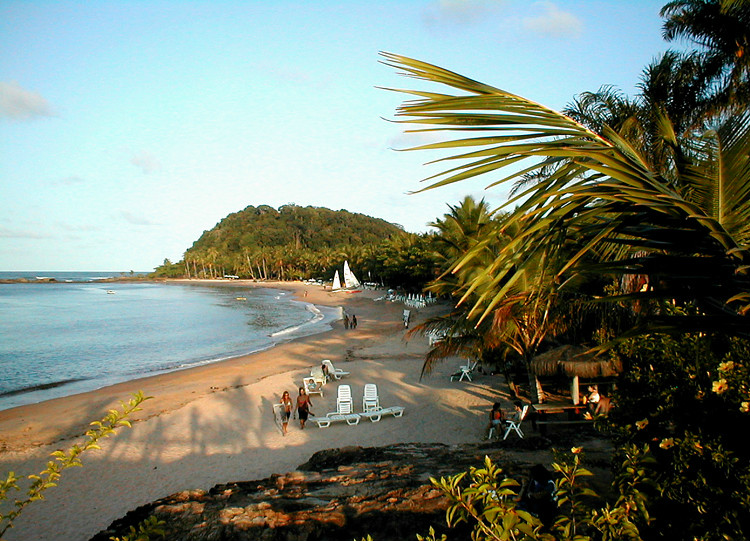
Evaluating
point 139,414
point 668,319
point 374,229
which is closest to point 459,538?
point 668,319

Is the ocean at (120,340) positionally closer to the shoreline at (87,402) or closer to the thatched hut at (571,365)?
the shoreline at (87,402)

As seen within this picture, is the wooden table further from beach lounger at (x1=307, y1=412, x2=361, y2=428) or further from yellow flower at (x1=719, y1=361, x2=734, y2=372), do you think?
yellow flower at (x1=719, y1=361, x2=734, y2=372)

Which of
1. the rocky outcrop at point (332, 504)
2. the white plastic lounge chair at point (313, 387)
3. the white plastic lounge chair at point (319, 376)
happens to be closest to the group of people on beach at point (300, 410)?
the white plastic lounge chair at point (313, 387)

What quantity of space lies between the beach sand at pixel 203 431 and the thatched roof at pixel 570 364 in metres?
1.91

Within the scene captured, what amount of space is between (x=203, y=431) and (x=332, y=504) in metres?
6.81

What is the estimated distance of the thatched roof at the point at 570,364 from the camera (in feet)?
28.6

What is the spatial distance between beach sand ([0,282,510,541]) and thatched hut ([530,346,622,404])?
191cm

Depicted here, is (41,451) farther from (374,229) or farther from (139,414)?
(374,229)

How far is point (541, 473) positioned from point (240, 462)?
20.0 feet

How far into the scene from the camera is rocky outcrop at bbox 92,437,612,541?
16.9 ft

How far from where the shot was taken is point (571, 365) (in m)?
8.88

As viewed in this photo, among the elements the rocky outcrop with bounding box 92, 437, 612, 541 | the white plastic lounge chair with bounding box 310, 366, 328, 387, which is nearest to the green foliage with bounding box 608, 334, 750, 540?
the rocky outcrop with bounding box 92, 437, 612, 541

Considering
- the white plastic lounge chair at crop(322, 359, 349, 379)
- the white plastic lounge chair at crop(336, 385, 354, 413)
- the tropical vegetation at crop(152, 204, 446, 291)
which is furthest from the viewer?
the tropical vegetation at crop(152, 204, 446, 291)

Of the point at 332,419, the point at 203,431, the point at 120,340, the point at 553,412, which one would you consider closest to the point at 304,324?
the point at 120,340
